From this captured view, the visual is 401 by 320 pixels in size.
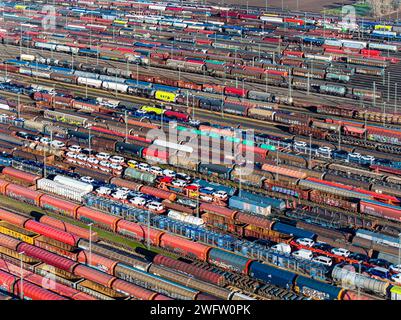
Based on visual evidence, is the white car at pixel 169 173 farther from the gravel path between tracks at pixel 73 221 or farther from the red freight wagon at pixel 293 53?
the red freight wagon at pixel 293 53

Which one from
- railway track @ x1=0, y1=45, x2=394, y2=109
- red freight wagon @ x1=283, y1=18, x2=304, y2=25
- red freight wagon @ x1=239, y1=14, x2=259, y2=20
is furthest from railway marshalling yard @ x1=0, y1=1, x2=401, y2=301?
red freight wagon @ x1=239, y1=14, x2=259, y2=20

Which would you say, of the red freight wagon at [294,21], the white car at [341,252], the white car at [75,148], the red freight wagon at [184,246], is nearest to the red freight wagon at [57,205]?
the red freight wagon at [184,246]

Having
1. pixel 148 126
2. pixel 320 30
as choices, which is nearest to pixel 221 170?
pixel 148 126

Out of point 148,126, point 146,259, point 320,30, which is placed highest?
point 320,30

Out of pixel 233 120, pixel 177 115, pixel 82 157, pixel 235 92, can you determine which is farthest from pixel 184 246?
pixel 235 92

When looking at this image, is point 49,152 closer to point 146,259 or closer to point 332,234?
point 146,259

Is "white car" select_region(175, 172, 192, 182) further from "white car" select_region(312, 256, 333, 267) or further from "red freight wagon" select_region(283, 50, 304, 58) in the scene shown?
"red freight wagon" select_region(283, 50, 304, 58)

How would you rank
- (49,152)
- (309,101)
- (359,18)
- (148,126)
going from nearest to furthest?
(49,152) < (148,126) < (309,101) < (359,18)
